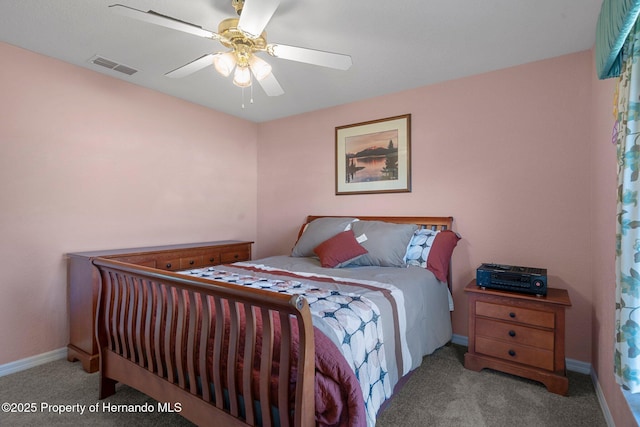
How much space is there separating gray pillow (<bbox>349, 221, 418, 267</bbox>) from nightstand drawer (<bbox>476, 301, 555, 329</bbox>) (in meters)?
0.65

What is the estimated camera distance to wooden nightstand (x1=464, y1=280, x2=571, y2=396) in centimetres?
203

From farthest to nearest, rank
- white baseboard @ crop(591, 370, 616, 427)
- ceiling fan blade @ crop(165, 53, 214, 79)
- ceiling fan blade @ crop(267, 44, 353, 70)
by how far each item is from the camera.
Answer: ceiling fan blade @ crop(165, 53, 214, 79) → ceiling fan blade @ crop(267, 44, 353, 70) → white baseboard @ crop(591, 370, 616, 427)

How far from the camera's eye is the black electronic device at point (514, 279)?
2.14 meters

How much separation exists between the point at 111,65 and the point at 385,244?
110 inches

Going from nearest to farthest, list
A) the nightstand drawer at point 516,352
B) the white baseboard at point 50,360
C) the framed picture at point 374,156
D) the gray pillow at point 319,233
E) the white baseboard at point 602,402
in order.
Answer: the white baseboard at point 602,402 → the nightstand drawer at point 516,352 → the white baseboard at point 50,360 → the gray pillow at point 319,233 → the framed picture at point 374,156

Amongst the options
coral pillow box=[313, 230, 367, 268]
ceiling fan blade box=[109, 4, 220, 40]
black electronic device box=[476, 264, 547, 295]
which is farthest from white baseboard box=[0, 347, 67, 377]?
black electronic device box=[476, 264, 547, 295]

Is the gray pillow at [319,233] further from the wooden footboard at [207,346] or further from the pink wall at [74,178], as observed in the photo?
the wooden footboard at [207,346]

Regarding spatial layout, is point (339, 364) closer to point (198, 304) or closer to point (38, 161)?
point (198, 304)

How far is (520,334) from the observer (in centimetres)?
215

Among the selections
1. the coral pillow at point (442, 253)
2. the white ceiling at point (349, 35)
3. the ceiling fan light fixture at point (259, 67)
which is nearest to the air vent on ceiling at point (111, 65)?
the white ceiling at point (349, 35)

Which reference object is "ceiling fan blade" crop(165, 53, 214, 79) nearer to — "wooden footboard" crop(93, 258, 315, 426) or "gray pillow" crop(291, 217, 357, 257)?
"wooden footboard" crop(93, 258, 315, 426)

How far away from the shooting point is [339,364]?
1188mm

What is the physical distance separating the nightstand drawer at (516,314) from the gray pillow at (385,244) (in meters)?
0.65

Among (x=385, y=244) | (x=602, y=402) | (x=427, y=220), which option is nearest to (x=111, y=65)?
(x=385, y=244)
